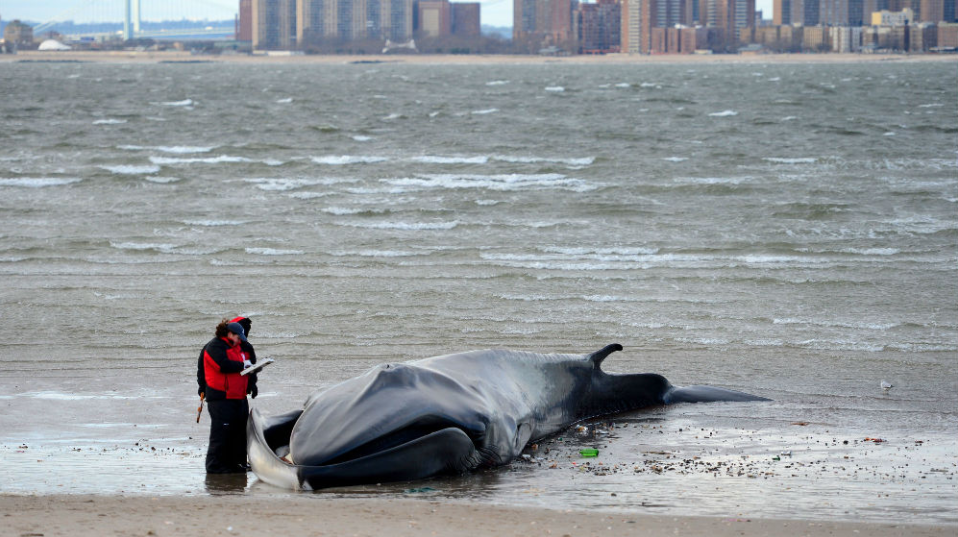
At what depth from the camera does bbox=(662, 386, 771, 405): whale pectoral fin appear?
10547 mm

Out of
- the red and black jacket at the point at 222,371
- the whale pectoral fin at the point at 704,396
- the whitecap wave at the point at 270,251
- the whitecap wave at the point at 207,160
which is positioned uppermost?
the whitecap wave at the point at 207,160

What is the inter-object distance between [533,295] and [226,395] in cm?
863

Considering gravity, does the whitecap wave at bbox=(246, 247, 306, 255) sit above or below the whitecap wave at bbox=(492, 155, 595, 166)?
below

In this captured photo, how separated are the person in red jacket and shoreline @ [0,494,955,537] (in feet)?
3.12

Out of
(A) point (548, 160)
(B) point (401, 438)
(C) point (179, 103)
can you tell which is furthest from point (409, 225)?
(C) point (179, 103)

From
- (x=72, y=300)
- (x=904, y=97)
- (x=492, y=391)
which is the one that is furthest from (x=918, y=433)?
(x=904, y=97)

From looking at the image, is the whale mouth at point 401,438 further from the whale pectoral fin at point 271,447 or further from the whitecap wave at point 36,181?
the whitecap wave at point 36,181

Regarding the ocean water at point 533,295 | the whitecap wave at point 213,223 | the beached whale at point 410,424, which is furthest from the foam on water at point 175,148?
the beached whale at point 410,424

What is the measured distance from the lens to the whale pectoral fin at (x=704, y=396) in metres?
10.5

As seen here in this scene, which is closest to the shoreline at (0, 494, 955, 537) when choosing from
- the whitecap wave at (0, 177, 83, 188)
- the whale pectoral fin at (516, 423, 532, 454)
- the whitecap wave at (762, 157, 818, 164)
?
the whale pectoral fin at (516, 423, 532, 454)

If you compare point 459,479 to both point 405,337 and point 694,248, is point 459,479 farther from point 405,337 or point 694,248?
point 694,248

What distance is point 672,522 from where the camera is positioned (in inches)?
258

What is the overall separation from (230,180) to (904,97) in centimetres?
5631

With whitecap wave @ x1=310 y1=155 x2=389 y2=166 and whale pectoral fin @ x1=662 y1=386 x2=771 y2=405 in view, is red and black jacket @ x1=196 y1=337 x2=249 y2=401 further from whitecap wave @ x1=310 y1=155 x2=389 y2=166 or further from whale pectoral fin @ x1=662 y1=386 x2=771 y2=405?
whitecap wave @ x1=310 y1=155 x2=389 y2=166
